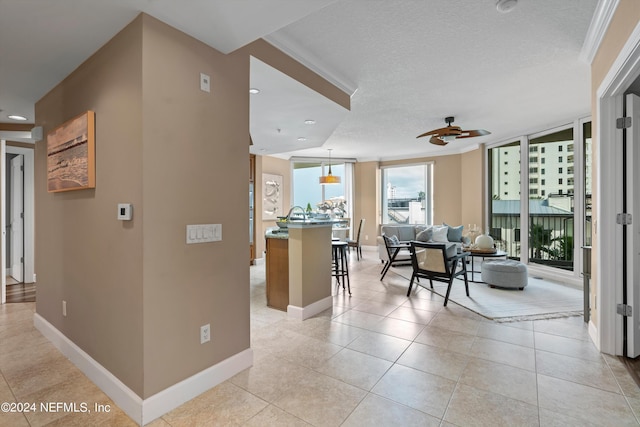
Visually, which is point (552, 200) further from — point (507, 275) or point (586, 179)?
point (507, 275)

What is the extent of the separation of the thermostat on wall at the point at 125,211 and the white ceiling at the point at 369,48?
1086 mm

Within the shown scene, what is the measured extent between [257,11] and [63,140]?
1.94 meters

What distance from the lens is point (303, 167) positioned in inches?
344

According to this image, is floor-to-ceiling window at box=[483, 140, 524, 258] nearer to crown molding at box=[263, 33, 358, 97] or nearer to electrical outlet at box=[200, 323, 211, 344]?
crown molding at box=[263, 33, 358, 97]

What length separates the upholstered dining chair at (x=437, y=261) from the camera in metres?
3.90

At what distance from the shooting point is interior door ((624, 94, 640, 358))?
2.38 m

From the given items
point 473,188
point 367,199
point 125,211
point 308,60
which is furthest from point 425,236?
point 125,211

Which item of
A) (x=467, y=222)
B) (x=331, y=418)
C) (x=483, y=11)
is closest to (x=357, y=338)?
(x=331, y=418)

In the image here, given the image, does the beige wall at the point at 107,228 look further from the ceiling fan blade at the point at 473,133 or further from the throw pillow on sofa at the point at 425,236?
the throw pillow on sofa at the point at 425,236

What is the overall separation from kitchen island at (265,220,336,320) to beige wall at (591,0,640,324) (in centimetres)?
249

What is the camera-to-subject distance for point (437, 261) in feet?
13.0

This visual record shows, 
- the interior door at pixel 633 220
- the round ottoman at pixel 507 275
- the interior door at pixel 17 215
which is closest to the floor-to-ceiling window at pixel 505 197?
the round ottoman at pixel 507 275

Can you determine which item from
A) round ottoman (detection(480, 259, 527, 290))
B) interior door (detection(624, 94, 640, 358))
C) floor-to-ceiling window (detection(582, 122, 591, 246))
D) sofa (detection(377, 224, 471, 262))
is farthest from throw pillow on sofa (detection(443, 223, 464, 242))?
interior door (detection(624, 94, 640, 358))

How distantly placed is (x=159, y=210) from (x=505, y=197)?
6728 mm
